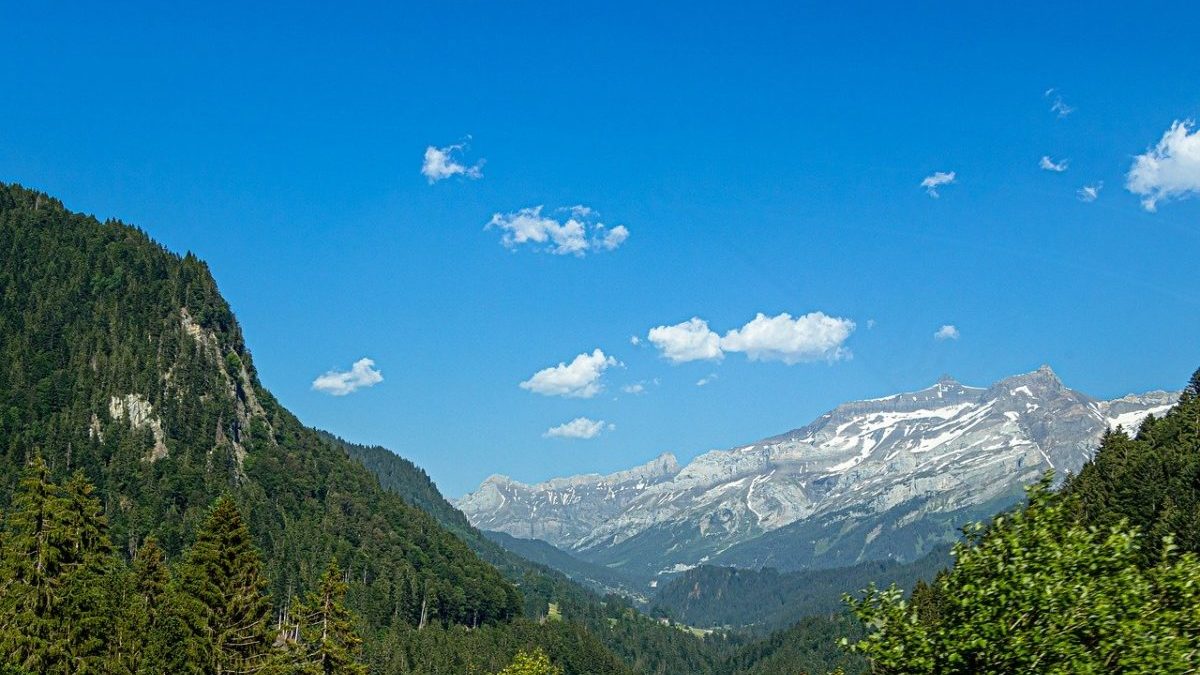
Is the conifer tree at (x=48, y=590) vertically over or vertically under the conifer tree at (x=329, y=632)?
over

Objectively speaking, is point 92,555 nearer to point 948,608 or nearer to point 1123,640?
point 948,608

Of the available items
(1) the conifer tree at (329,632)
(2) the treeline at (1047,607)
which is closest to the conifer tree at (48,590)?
(1) the conifer tree at (329,632)

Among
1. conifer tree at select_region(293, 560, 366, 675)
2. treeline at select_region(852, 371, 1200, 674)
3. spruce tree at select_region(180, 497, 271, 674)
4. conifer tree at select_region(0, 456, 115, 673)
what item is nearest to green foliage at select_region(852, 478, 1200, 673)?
treeline at select_region(852, 371, 1200, 674)

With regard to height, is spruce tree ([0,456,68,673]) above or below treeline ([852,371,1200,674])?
above

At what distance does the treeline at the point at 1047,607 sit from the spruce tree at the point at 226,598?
2189 inches

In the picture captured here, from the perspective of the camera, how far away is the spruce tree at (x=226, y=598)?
69.6 m

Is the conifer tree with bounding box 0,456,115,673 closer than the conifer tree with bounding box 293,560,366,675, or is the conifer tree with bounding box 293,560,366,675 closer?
the conifer tree with bounding box 0,456,115,673

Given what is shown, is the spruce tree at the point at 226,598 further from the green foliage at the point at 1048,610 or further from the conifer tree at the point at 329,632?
the green foliage at the point at 1048,610

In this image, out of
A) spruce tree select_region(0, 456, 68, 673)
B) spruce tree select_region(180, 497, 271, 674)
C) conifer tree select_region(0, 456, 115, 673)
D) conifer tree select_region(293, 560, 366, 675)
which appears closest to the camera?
spruce tree select_region(0, 456, 68, 673)

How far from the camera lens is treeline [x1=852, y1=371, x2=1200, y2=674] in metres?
22.5

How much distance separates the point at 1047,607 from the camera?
2298cm

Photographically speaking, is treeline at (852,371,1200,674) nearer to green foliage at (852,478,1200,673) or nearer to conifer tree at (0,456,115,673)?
green foliage at (852,478,1200,673)

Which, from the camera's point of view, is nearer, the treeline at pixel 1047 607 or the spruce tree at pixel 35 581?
the treeline at pixel 1047 607

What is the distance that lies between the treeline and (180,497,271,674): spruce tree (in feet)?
182
